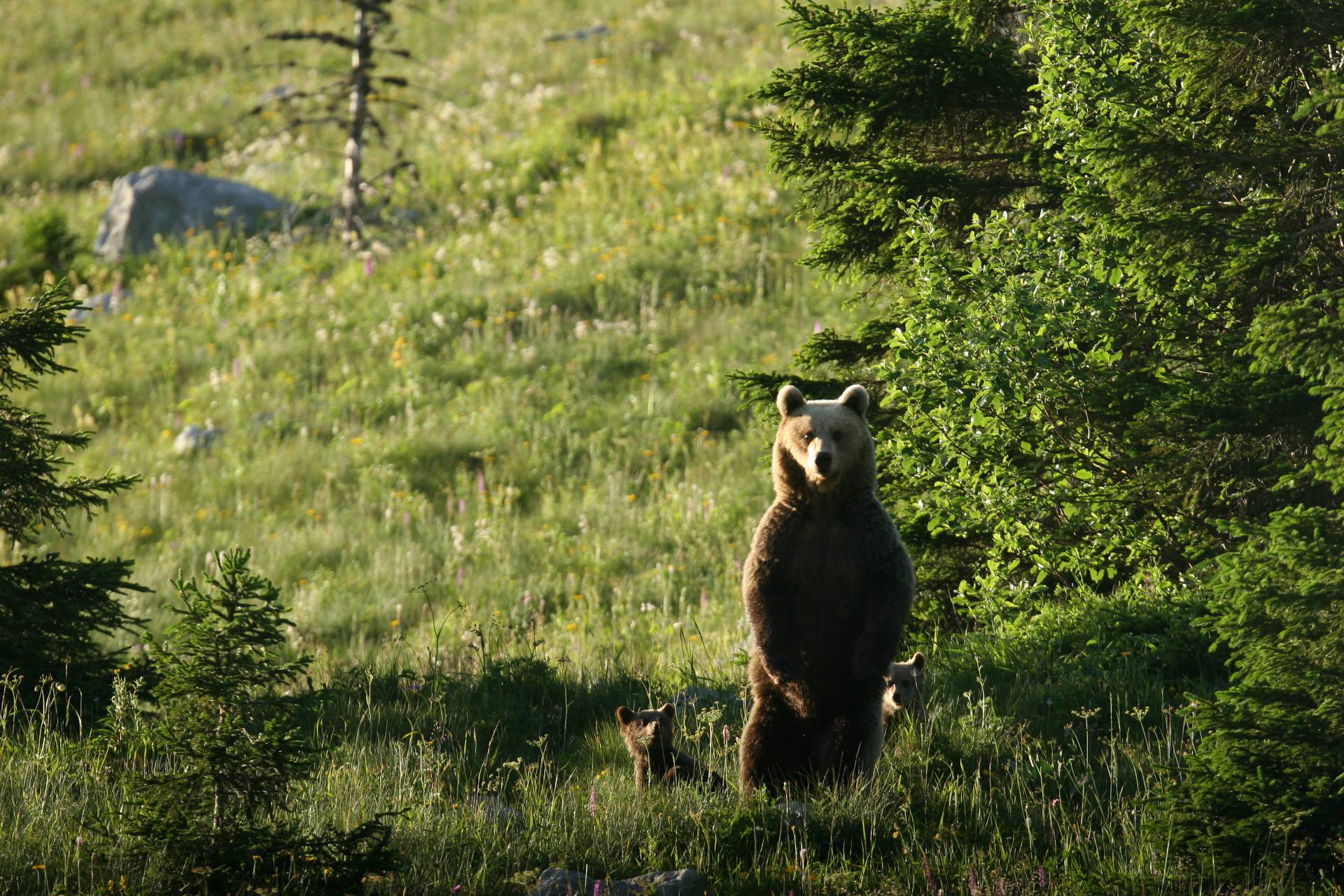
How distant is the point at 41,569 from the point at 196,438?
9094 millimetres

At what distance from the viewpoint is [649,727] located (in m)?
6.31

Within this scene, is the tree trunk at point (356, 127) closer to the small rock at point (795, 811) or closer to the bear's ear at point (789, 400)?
the bear's ear at point (789, 400)

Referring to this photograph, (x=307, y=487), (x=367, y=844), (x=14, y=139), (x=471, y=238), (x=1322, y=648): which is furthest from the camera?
(x=14, y=139)

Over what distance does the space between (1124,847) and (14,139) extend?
2957cm

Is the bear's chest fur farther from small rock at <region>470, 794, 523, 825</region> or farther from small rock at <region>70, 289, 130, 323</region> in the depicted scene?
small rock at <region>70, 289, 130, 323</region>

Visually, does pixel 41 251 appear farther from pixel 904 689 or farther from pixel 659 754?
pixel 904 689

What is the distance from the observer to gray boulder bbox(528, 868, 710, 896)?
4770 millimetres

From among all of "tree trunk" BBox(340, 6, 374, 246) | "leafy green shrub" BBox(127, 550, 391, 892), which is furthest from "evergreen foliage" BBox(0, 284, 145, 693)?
"tree trunk" BBox(340, 6, 374, 246)

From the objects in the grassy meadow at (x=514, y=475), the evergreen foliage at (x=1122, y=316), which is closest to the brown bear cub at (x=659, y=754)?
the grassy meadow at (x=514, y=475)

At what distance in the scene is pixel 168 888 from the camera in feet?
15.0

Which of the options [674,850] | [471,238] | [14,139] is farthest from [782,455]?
[14,139]

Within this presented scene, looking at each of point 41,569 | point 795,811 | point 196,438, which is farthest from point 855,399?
point 196,438

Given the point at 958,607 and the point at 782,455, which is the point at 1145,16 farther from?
the point at 958,607

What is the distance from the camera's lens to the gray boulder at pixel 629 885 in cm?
477
